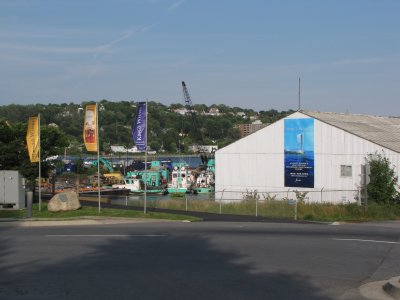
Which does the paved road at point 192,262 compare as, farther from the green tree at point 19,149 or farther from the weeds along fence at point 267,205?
the green tree at point 19,149

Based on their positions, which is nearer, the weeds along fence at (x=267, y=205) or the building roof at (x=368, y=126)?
the weeds along fence at (x=267, y=205)

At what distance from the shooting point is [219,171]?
50.6 meters

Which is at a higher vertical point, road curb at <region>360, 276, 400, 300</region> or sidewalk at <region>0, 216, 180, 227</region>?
road curb at <region>360, 276, 400, 300</region>

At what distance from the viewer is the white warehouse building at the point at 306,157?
4309 cm

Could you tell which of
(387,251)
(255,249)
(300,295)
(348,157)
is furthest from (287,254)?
(348,157)

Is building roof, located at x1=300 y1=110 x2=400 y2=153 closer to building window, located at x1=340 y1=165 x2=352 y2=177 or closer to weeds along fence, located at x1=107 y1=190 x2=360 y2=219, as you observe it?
building window, located at x1=340 y1=165 x2=352 y2=177

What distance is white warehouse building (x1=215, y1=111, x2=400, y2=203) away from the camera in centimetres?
4309

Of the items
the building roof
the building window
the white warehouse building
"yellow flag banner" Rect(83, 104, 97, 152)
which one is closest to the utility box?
"yellow flag banner" Rect(83, 104, 97, 152)

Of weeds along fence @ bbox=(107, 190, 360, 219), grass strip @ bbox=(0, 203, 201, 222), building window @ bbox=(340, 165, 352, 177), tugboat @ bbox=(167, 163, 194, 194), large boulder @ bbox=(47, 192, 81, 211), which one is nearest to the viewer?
grass strip @ bbox=(0, 203, 201, 222)

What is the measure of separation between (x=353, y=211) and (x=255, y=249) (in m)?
15.9

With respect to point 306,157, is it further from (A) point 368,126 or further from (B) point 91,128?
(B) point 91,128

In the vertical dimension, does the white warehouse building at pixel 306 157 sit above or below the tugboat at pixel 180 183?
above

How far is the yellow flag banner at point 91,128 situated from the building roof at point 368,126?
2019 centimetres

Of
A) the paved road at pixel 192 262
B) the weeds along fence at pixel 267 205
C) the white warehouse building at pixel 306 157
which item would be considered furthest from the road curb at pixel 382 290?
the white warehouse building at pixel 306 157
